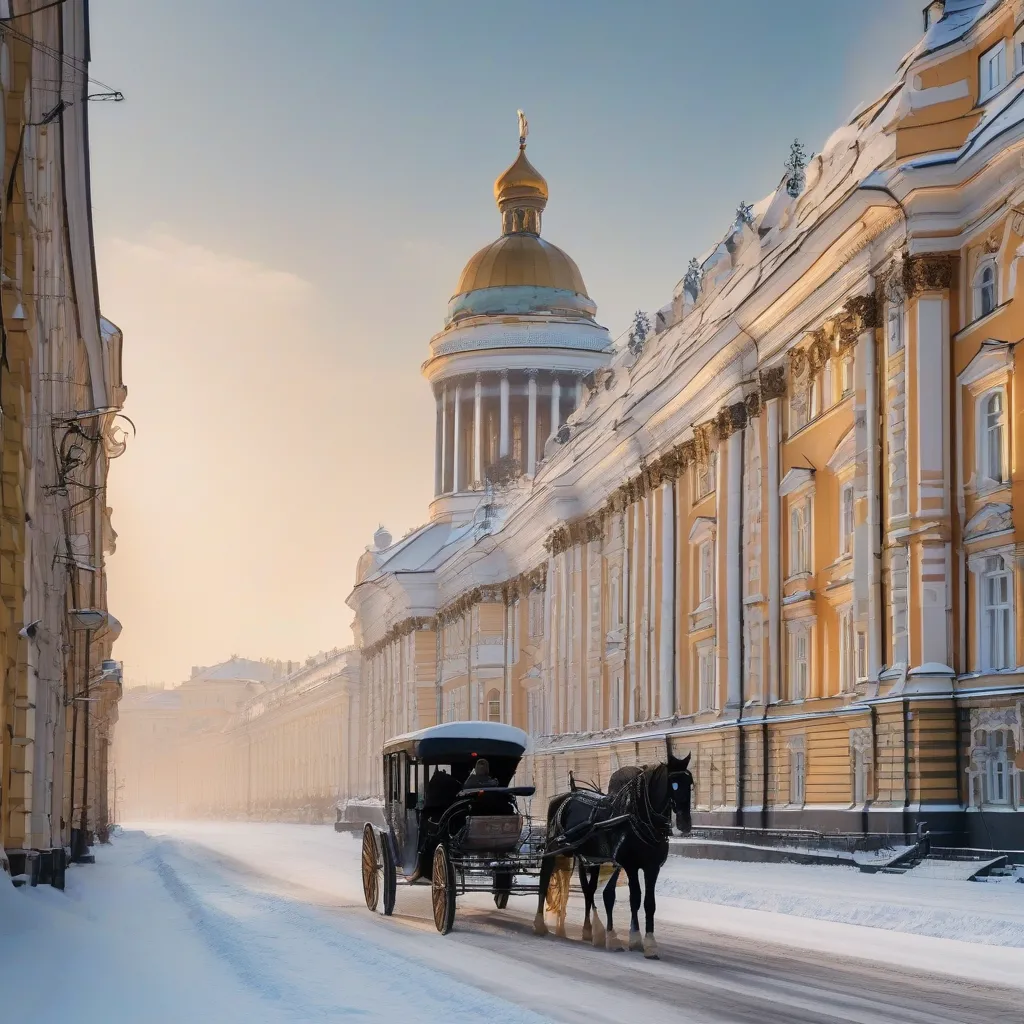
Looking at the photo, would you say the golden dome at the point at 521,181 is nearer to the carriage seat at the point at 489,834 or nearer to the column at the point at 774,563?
the column at the point at 774,563

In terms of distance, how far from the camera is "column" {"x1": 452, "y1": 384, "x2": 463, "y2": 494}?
4481 inches

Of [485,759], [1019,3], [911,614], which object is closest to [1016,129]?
[1019,3]

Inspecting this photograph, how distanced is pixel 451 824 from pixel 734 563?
84.0 feet

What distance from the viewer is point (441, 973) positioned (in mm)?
16469

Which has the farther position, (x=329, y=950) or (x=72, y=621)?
(x=72, y=621)

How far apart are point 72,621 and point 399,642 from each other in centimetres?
7064

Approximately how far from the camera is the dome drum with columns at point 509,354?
369 ft

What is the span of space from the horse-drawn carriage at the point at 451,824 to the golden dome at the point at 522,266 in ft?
294

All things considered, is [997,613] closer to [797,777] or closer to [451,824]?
[797,777]

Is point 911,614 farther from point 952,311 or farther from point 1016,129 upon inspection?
point 1016,129

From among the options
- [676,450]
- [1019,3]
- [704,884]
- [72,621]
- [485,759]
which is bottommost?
[704,884]

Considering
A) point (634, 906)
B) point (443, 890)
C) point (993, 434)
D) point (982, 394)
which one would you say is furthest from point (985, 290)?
point (634, 906)

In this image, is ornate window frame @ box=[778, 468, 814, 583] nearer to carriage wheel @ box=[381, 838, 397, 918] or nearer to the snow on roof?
the snow on roof

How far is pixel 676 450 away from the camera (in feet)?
177
